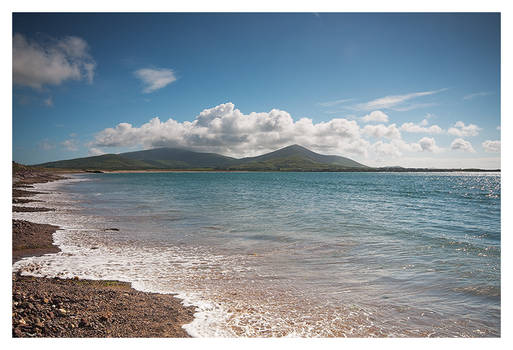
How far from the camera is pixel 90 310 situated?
695cm

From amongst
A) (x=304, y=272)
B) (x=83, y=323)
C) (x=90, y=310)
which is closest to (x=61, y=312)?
(x=90, y=310)

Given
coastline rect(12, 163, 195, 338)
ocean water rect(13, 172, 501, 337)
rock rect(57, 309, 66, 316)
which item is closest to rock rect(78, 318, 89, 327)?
coastline rect(12, 163, 195, 338)

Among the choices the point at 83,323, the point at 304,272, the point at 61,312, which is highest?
the point at 61,312

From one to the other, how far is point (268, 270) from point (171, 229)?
1086 cm

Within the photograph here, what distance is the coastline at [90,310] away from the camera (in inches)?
241

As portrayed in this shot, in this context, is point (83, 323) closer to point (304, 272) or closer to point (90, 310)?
point (90, 310)

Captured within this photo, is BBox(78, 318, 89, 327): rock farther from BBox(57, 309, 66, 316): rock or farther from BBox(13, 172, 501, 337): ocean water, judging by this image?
BBox(13, 172, 501, 337): ocean water

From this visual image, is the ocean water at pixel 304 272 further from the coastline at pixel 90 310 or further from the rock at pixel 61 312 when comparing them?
the rock at pixel 61 312

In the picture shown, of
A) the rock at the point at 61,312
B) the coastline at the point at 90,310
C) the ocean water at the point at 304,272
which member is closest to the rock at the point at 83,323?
the coastline at the point at 90,310

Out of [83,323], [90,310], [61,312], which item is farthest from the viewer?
[90,310]

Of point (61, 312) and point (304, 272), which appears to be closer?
point (61, 312)

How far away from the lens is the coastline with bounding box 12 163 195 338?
20.1 feet

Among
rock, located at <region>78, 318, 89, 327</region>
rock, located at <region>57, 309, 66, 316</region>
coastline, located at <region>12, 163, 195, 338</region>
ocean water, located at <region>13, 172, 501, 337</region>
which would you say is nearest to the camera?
coastline, located at <region>12, 163, 195, 338</region>
